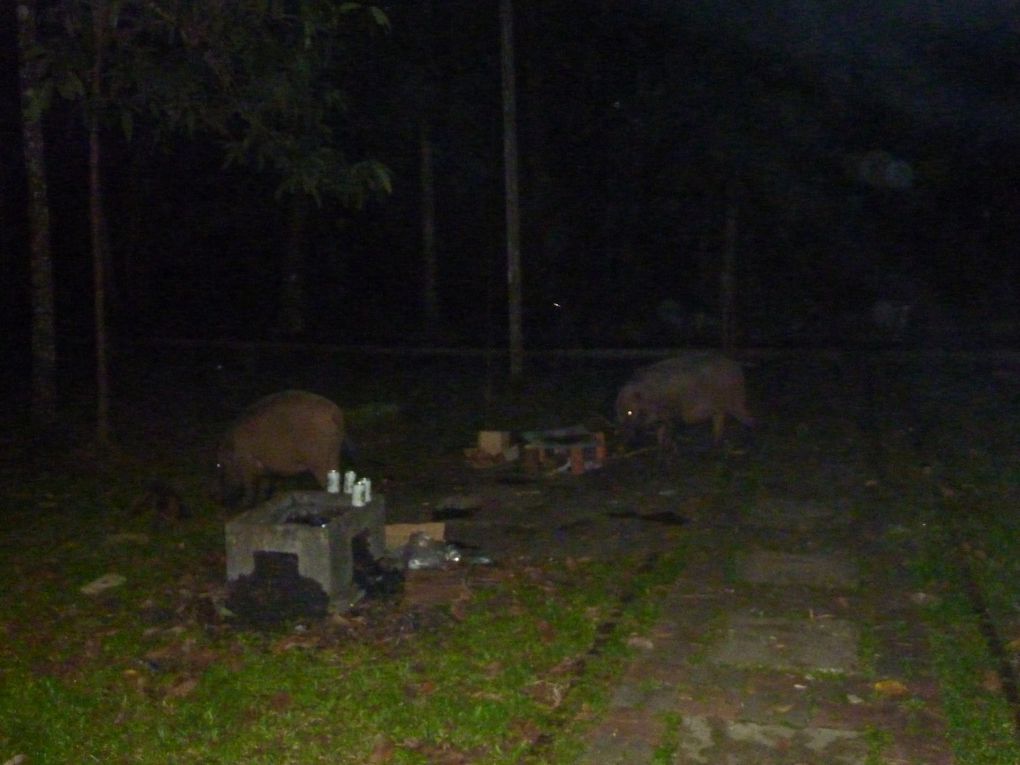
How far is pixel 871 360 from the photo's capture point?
907 inches

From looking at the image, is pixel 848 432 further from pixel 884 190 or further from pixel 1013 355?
pixel 884 190

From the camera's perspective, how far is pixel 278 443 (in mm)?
11086

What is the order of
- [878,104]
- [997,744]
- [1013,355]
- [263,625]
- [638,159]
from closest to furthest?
[997,744] → [263,625] → [1013,355] → [878,104] → [638,159]

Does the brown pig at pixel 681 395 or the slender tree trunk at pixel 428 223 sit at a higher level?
the slender tree trunk at pixel 428 223

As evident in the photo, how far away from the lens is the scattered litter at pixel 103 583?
8852 mm

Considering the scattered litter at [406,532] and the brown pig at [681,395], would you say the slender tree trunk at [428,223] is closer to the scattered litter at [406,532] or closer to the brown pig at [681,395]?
the brown pig at [681,395]

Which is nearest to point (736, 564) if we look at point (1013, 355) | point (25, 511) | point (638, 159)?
point (25, 511)

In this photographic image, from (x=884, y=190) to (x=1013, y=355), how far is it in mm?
14735

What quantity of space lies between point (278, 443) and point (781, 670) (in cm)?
528

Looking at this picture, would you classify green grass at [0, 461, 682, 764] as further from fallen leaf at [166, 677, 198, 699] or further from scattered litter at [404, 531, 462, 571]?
scattered litter at [404, 531, 462, 571]

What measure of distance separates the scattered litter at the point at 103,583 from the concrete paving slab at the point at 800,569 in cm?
411

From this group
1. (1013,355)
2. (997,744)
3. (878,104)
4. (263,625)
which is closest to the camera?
(997,744)

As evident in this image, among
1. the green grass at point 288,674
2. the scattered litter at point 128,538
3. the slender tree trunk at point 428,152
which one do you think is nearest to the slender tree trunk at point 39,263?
the scattered litter at point 128,538

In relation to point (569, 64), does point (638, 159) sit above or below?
below
